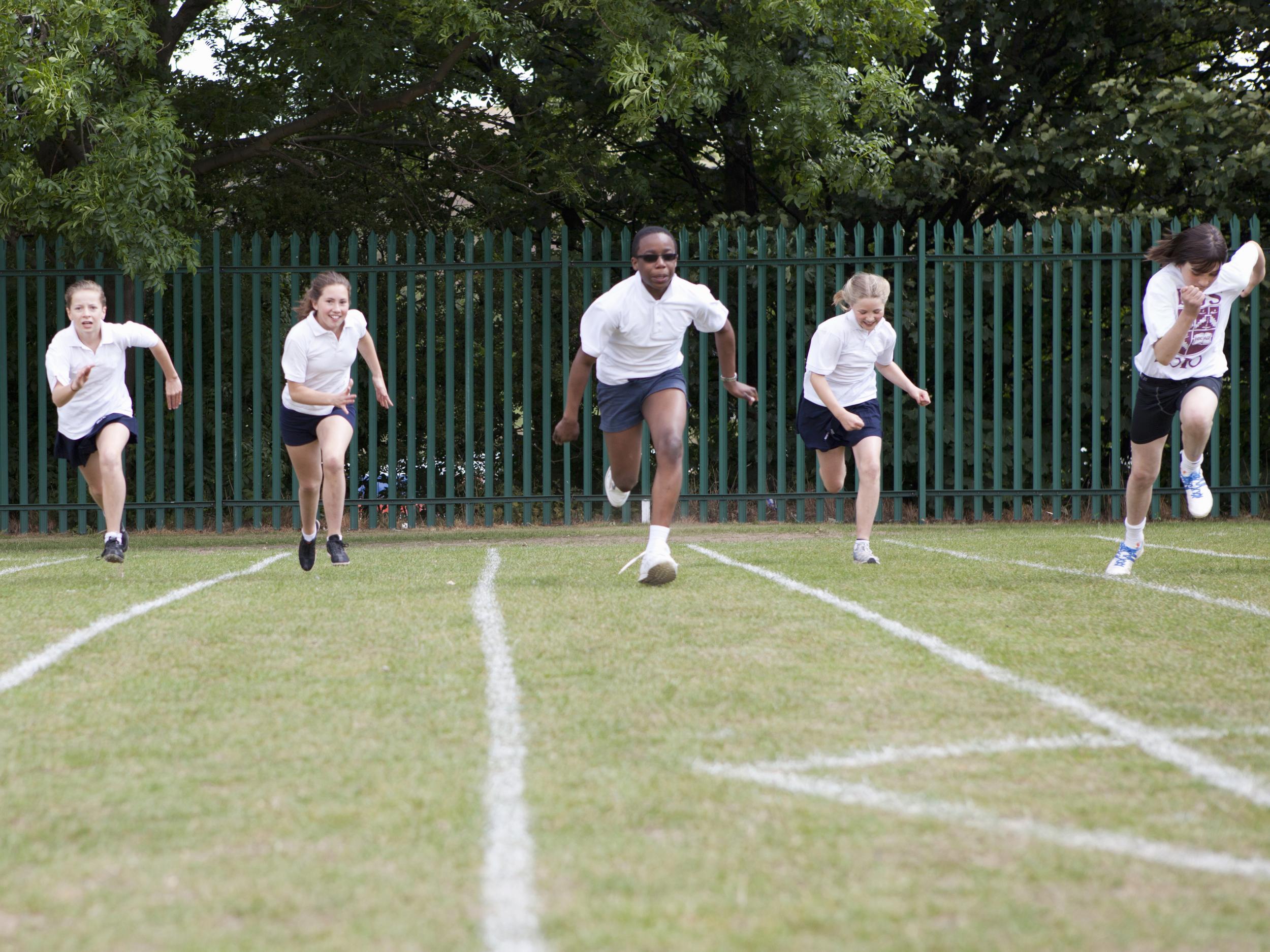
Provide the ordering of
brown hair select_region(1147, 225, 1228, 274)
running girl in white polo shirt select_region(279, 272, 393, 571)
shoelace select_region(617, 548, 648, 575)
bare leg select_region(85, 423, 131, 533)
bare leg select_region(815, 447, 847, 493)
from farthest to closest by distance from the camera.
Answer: bare leg select_region(815, 447, 847, 493) < running girl in white polo shirt select_region(279, 272, 393, 571) < bare leg select_region(85, 423, 131, 533) < shoelace select_region(617, 548, 648, 575) < brown hair select_region(1147, 225, 1228, 274)

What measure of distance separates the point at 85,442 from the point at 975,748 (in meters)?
7.07

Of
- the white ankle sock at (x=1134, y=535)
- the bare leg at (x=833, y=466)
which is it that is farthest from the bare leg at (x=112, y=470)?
the white ankle sock at (x=1134, y=535)

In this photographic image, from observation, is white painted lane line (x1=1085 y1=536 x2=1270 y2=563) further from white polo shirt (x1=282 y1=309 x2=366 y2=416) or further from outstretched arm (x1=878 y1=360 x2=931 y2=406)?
white polo shirt (x1=282 y1=309 x2=366 y2=416)

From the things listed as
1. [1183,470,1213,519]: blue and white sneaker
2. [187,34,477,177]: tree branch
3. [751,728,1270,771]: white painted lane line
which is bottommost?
[751,728,1270,771]: white painted lane line

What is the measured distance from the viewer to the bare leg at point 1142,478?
7.59m

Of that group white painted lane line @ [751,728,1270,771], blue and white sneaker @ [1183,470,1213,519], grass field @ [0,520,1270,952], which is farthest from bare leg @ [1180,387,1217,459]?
white painted lane line @ [751,728,1270,771]

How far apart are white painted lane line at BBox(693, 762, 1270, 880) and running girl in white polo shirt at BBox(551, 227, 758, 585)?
371cm

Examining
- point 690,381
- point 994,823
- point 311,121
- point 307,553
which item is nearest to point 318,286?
point 307,553

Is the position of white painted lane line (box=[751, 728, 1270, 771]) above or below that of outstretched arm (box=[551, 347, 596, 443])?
below

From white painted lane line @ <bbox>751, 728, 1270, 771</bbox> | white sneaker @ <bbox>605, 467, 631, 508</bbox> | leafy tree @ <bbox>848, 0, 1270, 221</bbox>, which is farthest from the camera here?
leafy tree @ <bbox>848, 0, 1270, 221</bbox>

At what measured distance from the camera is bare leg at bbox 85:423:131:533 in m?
8.41

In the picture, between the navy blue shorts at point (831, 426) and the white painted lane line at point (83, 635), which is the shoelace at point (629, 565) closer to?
the navy blue shorts at point (831, 426)

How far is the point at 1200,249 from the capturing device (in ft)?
23.5

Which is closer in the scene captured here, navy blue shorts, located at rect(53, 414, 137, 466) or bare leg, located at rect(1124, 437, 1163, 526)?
bare leg, located at rect(1124, 437, 1163, 526)
